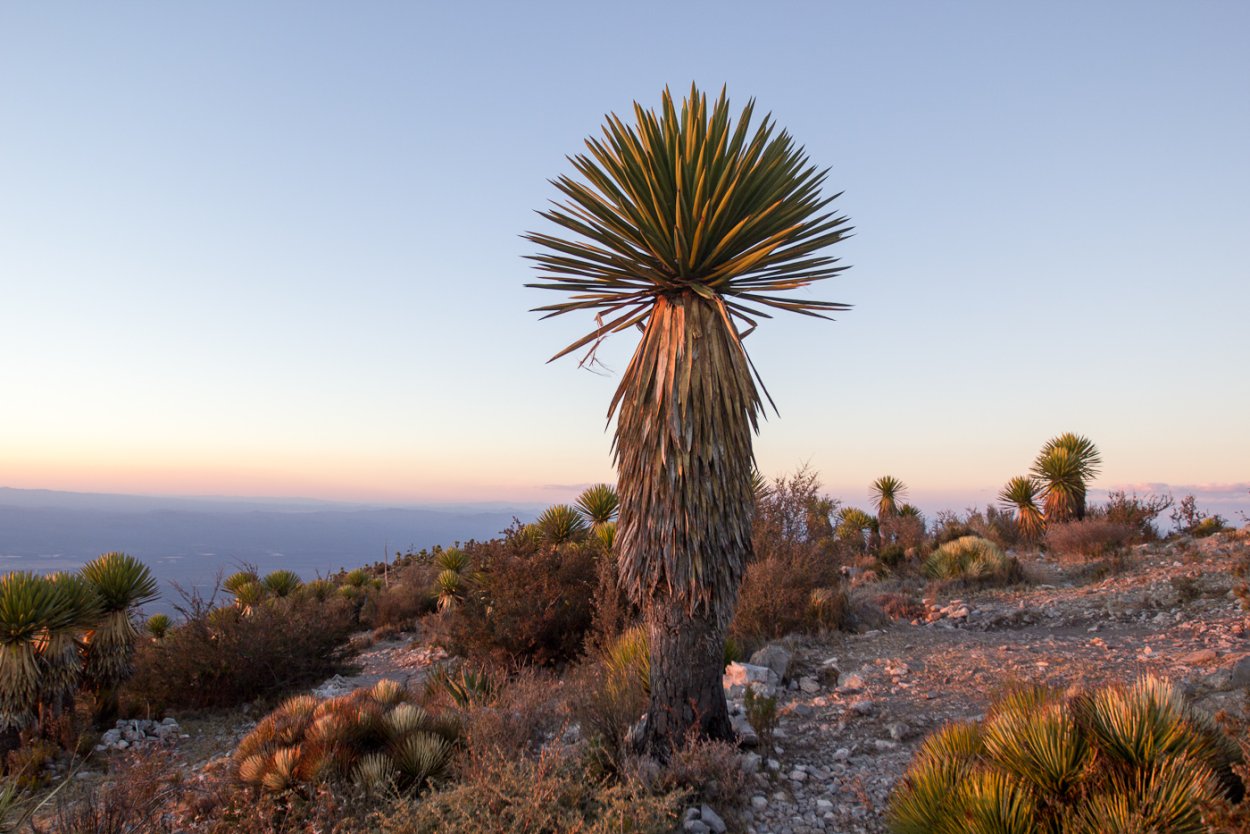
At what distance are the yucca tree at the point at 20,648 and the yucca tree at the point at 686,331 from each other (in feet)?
26.9

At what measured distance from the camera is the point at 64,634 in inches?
352

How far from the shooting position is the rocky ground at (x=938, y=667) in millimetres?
5203

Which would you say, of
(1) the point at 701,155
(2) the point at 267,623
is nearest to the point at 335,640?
(2) the point at 267,623

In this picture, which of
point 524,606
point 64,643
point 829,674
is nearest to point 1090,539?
point 829,674

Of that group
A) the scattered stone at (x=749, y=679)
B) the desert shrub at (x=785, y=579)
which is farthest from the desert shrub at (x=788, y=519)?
the scattered stone at (x=749, y=679)

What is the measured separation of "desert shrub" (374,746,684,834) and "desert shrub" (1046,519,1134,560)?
1525 centimetres

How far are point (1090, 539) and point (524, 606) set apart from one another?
558 inches

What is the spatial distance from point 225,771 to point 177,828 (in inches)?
41.3

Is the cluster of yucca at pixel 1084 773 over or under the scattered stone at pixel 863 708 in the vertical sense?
over

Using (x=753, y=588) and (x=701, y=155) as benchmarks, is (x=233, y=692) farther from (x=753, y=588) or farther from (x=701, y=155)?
(x=701, y=155)

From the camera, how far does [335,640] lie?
1168cm

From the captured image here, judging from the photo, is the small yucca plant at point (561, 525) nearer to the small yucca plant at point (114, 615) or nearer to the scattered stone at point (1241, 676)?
the small yucca plant at point (114, 615)

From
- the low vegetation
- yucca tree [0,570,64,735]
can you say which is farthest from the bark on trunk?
yucca tree [0,570,64,735]

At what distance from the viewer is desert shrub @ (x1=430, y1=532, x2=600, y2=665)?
10.1 meters
